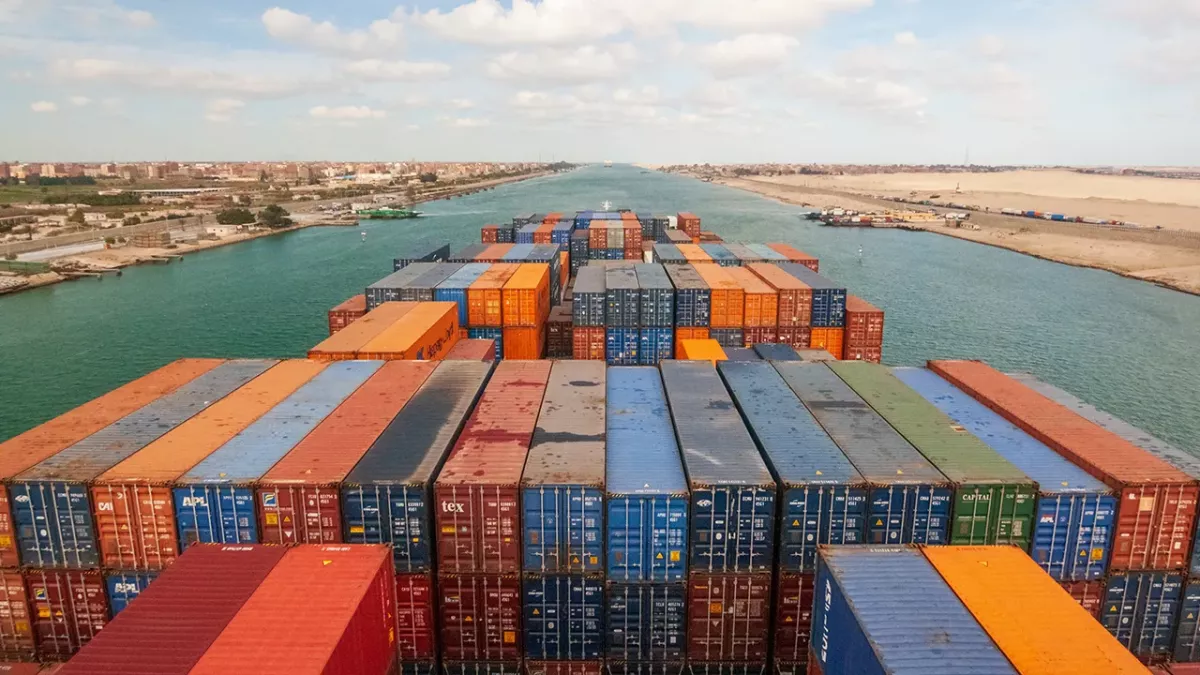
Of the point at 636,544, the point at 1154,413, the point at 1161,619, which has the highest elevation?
the point at 636,544

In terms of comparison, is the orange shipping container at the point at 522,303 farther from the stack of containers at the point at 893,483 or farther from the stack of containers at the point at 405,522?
the stack of containers at the point at 893,483

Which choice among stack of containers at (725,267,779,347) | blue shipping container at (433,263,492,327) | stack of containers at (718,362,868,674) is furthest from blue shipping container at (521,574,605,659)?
blue shipping container at (433,263,492,327)

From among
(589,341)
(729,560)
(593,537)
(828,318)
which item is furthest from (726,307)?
(593,537)

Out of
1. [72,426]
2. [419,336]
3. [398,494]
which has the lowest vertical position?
[398,494]

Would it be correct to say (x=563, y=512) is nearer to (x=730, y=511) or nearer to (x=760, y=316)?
(x=730, y=511)

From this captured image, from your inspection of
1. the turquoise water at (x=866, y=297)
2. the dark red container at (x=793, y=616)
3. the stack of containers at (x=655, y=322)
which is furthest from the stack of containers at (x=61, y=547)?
the turquoise water at (x=866, y=297)

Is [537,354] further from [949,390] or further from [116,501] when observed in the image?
[116,501]

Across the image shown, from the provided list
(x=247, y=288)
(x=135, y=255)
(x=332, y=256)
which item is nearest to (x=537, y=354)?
(x=247, y=288)
